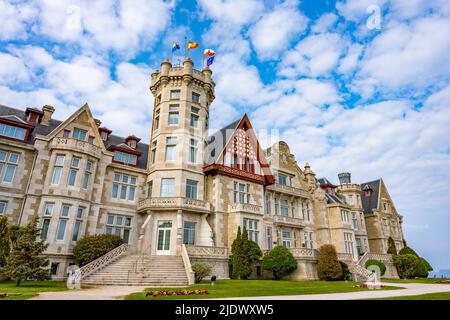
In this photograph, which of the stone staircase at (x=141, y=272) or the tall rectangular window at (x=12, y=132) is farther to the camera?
the tall rectangular window at (x=12, y=132)

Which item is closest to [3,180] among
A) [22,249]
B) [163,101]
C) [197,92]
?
[22,249]

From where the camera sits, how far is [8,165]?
23.7 meters

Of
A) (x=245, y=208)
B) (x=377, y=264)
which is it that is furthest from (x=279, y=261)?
(x=377, y=264)

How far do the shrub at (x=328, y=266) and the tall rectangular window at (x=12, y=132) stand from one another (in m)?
28.9

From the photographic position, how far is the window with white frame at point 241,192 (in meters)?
30.6

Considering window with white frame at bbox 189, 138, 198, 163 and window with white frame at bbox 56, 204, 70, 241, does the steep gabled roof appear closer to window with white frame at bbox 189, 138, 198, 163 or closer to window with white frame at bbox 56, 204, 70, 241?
window with white frame at bbox 189, 138, 198, 163

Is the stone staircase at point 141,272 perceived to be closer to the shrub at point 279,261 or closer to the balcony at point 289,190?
the shrub at point 279,261

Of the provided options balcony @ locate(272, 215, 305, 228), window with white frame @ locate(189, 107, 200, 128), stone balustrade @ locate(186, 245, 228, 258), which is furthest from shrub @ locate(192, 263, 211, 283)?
window with white frame @ locate(189, 107, 200, 128)

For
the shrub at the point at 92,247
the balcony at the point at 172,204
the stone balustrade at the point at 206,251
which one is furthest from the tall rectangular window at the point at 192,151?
the shrub at the point at 92,247

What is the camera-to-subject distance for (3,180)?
23.2 m

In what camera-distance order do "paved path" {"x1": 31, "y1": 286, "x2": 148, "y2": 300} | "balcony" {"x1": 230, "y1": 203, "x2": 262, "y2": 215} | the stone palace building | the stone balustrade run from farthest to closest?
"balcony" {"x1": 230, "y1": 203, "x2": 262, "y2": 215} → the stone balustrade → the stone palace building → "paved path" {"x1": 31, "y1": 286, "x2": 148, "y2": 300}

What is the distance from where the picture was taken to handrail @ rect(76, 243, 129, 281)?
19.6m

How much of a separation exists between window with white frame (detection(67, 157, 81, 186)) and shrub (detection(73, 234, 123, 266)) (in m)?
4.98
